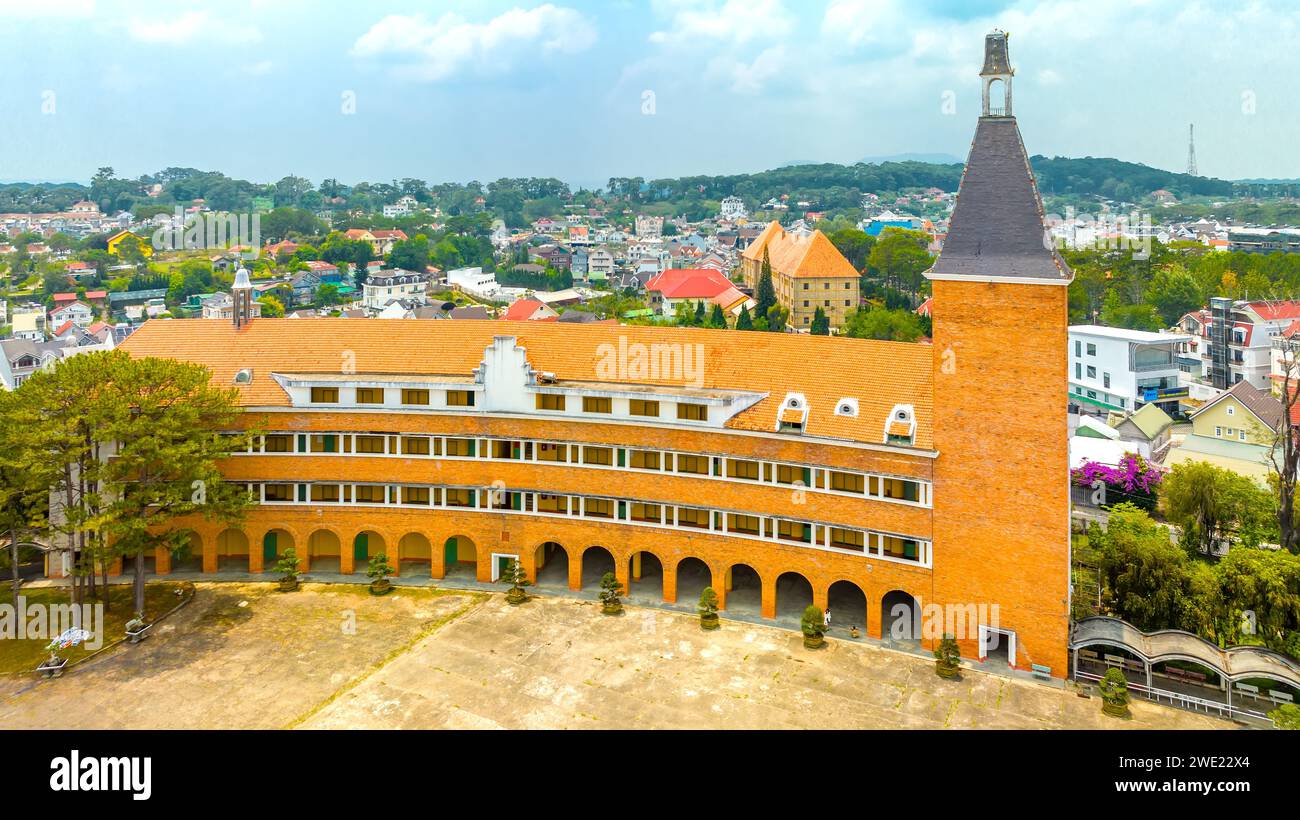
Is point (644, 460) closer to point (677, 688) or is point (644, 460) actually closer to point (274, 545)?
point (677, 688)

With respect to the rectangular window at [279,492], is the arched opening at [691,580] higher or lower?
lower

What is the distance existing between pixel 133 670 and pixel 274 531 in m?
10.4

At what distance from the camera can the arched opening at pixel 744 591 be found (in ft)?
126

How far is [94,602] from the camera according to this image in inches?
1543

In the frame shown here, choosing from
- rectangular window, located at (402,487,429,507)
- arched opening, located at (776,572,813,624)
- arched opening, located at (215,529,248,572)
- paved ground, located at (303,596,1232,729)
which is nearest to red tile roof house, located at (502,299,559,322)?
arched opening, located at (215,529,248,572)

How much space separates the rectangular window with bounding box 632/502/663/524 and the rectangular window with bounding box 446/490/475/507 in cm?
762

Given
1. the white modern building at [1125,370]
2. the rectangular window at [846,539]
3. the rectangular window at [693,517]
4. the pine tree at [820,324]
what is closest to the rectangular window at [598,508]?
the rectangular window at [693,517]

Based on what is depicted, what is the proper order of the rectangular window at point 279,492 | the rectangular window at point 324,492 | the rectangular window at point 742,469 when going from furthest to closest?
the rectangular window at point 279,492 < the rectangular window at point 324,492 < the rectangular window at point 742,469

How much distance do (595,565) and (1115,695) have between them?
2247 centimetres

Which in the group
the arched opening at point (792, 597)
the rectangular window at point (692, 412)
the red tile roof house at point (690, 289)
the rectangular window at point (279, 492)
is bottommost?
the arched opening at point (792, 597)

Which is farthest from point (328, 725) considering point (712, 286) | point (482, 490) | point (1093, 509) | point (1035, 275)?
point (712, 286)

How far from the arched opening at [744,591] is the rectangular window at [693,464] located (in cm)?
425

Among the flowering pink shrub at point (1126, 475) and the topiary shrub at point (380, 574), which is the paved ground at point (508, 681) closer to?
the topiary shrub at point (380, 574)

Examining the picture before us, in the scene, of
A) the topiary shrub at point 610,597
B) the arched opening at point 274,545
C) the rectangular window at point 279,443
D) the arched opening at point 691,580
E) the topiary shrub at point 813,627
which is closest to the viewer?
the topiary shrub at point 813,627
